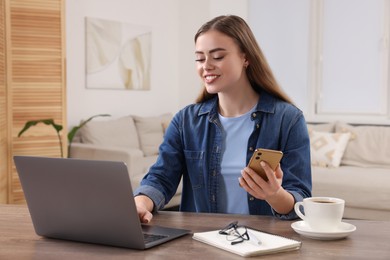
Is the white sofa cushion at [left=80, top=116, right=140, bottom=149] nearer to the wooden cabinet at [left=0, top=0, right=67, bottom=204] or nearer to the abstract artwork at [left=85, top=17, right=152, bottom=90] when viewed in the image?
the abstract artwork at [left=85, top=17, right=152, bottom=90]

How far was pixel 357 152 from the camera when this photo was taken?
4.99 m

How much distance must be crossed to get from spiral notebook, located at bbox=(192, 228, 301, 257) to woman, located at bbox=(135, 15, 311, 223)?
41 centimetres

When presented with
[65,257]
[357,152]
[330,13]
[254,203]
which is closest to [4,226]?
[65,257]

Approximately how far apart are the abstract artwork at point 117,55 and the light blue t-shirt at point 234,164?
11.9ft

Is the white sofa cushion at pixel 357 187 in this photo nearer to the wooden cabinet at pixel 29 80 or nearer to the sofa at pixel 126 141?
the sofa at pixel 126 141

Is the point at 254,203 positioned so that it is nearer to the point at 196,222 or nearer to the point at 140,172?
the point at 196,222

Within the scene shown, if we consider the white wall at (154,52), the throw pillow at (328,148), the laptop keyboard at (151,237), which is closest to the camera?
the laptop keyboard at (151,237)

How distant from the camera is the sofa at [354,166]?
4.23 metres

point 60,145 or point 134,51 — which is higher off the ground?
point 134,51

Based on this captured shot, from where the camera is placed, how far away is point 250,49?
1.90 meters

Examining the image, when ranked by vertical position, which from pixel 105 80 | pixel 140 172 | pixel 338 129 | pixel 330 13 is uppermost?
pixel 330 13

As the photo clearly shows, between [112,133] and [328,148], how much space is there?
1.91 m

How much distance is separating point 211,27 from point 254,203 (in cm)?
58

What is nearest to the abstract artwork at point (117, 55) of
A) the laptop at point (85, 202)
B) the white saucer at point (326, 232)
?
the laptop at point (85, 202)
